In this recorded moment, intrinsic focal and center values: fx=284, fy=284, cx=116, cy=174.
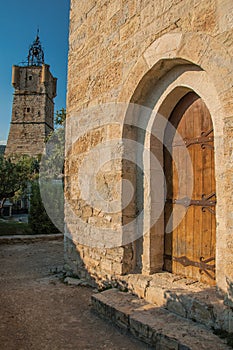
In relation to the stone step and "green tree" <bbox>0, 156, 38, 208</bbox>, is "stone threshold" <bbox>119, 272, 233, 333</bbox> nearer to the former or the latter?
the stone step

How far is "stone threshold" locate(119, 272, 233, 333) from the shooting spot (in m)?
2.36

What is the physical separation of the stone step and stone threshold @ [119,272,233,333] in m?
0.06

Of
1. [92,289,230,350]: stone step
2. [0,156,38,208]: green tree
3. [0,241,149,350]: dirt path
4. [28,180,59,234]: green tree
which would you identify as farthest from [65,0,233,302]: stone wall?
[0,156,38,208]: green tree

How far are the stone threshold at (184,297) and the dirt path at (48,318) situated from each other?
47 centimetres

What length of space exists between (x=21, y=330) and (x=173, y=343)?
1.61m

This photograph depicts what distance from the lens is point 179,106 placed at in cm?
346

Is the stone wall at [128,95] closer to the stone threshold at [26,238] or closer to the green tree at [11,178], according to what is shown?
the stone threshold at [26,238]

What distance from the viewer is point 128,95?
143 inches

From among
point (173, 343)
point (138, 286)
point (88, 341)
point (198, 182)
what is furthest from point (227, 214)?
point (88, 341)

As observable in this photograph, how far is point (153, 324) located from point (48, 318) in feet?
4.32

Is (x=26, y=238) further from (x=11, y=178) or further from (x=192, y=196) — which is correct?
(x=192, y=196)

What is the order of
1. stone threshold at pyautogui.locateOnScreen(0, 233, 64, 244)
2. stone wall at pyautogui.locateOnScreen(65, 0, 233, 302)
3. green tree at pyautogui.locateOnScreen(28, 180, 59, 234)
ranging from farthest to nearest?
1. green tree at pyautogui.locateOnScreen(28, 180, 59, 234)
2. stone threshold at pyautogui.locateOnScreen(0, 233, 64, 244)
3. stone wall at pyautogui.locateOnScreen(65, 0, 233, 302)

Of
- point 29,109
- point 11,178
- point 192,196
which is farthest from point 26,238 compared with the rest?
point 29,109

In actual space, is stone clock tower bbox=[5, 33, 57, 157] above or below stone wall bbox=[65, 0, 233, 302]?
above
